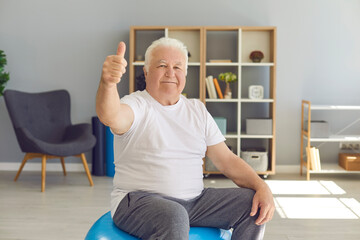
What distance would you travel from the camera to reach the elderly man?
166 cm

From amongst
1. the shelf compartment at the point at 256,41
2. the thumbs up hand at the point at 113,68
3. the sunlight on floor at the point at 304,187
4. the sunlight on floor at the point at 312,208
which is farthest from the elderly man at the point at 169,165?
the shelf compartment at the point at 256,41

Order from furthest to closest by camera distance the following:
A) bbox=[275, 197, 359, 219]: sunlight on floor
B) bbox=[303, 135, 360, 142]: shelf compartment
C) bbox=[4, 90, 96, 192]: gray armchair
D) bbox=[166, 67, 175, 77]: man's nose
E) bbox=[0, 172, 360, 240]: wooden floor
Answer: bbox=[303, 135, 360, 142]: shelf compartment
bbox=[4, 90, 96, 192]: gray armchair
bbox=[275, 197, 359, 219]: sunlight on floor
bbox=[0, 172, 360, 240]: wooden floor
bbox=[166, 67, 175, 77]: man's nose

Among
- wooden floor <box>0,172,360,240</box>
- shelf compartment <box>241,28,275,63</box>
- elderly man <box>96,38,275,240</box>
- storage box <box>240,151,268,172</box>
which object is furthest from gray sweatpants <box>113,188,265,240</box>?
shelf compartment <box>241,28,275,63</box>

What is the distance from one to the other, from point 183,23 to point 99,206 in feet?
7.18

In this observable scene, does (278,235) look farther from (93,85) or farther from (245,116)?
(93,85)

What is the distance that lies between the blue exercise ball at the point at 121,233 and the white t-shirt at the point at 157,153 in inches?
2.8

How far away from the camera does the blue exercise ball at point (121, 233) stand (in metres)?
1.71

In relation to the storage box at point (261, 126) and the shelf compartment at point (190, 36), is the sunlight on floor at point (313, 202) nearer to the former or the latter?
the storage box at point (261, 126)

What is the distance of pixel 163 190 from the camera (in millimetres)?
1764

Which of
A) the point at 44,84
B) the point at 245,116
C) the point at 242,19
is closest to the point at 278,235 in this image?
the point at 245,116

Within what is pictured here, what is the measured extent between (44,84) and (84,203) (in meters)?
1.79

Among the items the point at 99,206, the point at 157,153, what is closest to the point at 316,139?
the point at 99,206

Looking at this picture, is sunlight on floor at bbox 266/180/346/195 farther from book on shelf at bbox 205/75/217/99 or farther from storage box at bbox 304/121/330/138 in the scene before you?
book on shelf at bbox 205/75/217/99

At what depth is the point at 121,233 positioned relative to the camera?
1.73 metres
